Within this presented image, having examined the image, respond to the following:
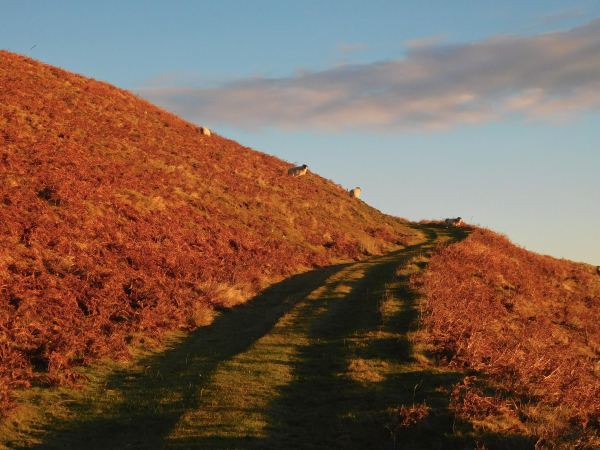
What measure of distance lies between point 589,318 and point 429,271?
42.6 feet

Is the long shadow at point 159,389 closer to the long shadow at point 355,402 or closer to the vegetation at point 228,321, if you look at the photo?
the vegetation at point 228,321

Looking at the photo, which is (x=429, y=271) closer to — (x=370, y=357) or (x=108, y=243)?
(x=370, y=357)

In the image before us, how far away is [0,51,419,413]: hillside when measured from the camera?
1442 cm

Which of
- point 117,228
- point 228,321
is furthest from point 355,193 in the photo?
point 228,321

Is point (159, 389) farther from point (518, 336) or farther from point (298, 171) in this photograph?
point (298, 171)

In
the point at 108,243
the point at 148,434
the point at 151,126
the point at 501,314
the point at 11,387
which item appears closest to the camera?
the point at 148,434

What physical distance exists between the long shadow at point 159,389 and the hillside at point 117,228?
1078 millimetres

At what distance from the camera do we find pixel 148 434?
32.9 ft

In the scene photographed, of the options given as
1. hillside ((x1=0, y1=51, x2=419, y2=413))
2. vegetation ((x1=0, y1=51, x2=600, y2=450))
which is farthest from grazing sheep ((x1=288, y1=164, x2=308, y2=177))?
vegetation ((x1=0, y1=51, x2=600, y2=450))

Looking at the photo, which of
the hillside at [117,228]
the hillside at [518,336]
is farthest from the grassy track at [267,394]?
the hillside at [117,228]

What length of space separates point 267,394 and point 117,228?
42.2 feet

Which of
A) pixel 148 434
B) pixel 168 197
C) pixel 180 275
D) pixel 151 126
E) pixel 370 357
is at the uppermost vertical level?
pixel 151 126

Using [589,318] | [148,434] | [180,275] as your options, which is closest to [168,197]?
[180,275]

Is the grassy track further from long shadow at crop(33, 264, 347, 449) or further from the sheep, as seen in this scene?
the sheep
